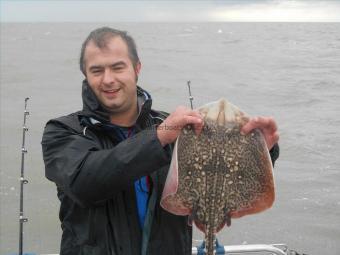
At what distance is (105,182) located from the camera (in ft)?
8.98

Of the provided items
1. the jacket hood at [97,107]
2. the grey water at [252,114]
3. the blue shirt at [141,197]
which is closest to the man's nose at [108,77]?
the jacket hood at [97,107]

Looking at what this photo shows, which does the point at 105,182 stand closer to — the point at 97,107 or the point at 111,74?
the point at 97,107

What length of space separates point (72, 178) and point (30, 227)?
583 cm

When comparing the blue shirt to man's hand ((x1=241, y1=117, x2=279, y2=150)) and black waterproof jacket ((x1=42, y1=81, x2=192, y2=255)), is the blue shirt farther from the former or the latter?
man's hand ((x1=241, y1=117, x2=279, y2=150))

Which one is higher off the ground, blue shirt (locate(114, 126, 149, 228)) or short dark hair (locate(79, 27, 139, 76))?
short dark hair (locate(79, 27, 139, 76))

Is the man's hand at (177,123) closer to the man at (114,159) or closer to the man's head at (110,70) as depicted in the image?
the man at (114,159)

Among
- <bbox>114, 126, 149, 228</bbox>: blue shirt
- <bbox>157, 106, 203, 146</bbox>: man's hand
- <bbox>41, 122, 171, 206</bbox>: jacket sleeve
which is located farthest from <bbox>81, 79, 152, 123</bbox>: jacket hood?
<bbox>157, 106, 203, 146</bbox>: man's hand

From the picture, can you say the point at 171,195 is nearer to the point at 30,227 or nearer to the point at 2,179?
the point at 30,227

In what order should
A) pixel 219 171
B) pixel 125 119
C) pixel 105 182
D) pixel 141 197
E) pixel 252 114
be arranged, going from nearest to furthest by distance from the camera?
1. pixel 105 182
2. pixel 219 171
3. pixel 141 197
4. pixel 125 119
5. pixel 252 114

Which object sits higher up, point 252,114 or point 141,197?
point 252,114

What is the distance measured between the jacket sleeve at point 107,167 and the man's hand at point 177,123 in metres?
0.05

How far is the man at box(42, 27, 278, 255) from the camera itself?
2.76 m

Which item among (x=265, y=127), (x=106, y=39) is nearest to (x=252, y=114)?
(x=106, y=39)

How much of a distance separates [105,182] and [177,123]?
573mm
